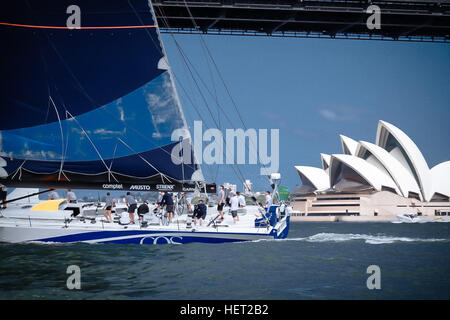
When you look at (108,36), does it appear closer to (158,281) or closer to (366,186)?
(158,281)

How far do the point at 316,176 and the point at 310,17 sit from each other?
48.8 meters

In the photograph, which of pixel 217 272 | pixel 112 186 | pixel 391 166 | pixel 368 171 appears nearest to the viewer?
pixel 217 272

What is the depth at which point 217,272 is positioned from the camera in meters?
10.2

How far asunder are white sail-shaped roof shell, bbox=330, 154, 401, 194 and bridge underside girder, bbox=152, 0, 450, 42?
96.2 feet

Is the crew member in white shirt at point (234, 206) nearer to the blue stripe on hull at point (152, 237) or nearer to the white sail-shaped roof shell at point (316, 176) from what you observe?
the blue stripe on hull at point (152, 237)

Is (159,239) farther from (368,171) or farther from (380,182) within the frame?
(380,182)

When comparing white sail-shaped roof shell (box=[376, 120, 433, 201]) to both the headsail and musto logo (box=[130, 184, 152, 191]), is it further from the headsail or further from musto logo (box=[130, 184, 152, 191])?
musto logo (box=[130, 184, 152, 191])

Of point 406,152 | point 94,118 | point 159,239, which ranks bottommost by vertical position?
point 159,239

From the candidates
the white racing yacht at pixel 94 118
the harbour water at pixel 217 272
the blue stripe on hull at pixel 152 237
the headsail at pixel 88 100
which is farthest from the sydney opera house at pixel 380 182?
the headsail at pixel 88 100

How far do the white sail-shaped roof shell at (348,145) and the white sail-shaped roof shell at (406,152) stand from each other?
4122mm

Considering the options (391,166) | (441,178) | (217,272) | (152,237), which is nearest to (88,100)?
(152,237)

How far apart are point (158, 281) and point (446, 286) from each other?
5297 mm

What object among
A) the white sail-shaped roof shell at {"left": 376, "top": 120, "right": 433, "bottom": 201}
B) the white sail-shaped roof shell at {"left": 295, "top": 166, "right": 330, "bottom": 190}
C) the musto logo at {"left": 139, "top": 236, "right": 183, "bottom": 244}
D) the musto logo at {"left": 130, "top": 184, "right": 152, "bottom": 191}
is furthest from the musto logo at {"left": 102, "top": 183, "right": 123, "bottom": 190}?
the white sail-shaped roof shell at {"left": 295, "top": 166, "right": 330, "bottom": 190}
